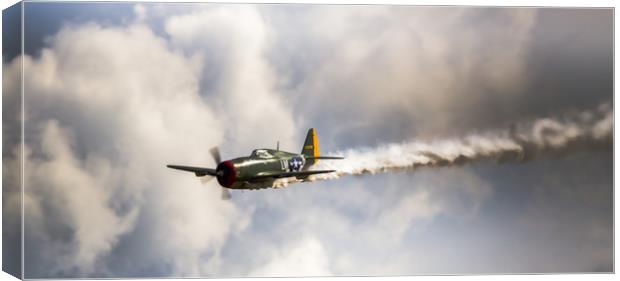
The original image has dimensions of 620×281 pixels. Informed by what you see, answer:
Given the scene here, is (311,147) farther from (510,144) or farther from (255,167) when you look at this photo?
(510,144)

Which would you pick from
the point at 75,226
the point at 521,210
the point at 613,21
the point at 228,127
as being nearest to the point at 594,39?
the point at 613,21

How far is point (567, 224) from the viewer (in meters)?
32.8

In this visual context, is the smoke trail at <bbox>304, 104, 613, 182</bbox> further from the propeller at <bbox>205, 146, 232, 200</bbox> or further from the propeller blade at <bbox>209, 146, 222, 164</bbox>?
the propeller blade at <bbox>209, 146, 222, 164</bbox>

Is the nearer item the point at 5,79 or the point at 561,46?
the point at 5,79

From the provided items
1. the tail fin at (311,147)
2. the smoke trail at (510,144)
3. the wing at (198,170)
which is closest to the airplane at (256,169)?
the wing at (198,170)

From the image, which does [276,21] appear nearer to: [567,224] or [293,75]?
[293,75]

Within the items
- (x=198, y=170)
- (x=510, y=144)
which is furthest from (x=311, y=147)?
(x=510, y=144)

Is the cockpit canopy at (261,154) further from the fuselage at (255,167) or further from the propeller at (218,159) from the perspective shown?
the propeller at (218,159)

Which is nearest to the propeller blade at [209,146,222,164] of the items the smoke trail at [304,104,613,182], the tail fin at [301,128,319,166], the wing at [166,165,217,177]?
the wing at [166,165,217,177]

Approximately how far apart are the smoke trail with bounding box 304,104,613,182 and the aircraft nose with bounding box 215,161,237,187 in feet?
11.0

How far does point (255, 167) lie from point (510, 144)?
754cm

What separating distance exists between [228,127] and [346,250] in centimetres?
463

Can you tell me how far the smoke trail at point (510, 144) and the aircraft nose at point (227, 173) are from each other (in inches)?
132

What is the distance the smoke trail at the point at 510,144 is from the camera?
32656 mm
